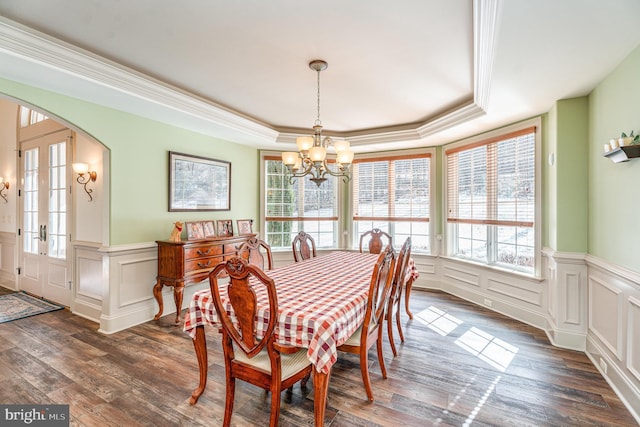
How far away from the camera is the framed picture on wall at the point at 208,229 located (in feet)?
13.8

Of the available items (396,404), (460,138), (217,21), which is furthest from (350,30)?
(460,138)

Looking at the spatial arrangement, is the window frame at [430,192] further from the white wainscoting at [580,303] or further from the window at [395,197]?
the white wainscoting at [580,303]

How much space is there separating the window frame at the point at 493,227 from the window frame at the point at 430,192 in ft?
0.57

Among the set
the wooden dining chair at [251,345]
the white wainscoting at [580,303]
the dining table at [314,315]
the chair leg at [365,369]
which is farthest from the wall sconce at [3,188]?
the white wainscoting at [580,303]

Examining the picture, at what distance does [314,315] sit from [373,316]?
0.73 m

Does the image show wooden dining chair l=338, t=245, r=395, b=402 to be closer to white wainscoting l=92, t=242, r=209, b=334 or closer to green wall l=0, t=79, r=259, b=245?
white wainscoting l=92, t=242, r=209, b=334

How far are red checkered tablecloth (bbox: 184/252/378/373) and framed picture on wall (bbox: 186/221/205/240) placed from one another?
171 cm

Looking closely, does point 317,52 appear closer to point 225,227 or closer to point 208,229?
point 208,229

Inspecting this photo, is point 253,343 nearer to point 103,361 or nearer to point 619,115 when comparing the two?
point 103,361

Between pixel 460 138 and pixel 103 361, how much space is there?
519 cm

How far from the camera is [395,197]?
532cm

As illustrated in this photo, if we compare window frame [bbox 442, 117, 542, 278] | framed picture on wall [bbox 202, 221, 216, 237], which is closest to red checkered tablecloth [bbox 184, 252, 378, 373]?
framed picture on wall [bbox 202, 221, 216, 237]

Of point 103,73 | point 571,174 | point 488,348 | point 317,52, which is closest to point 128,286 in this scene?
point 103,73

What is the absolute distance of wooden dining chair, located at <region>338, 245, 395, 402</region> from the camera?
2.06 metres
